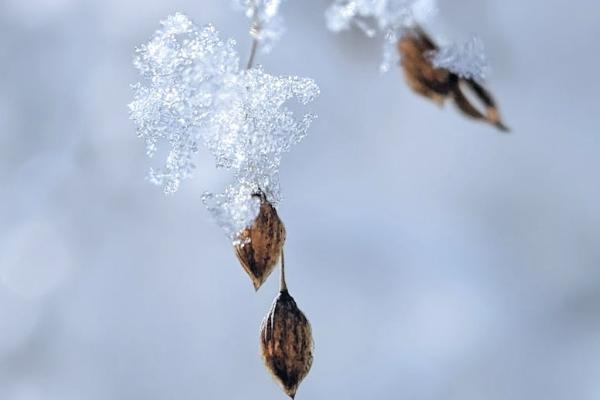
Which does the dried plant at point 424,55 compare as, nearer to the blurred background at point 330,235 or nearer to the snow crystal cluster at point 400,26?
the snow crystal cluster at point 400,26

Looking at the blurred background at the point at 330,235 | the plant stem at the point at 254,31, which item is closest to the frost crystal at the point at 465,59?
the plant stem at the point at 254,31

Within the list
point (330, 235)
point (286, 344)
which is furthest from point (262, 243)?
point (330, 235)

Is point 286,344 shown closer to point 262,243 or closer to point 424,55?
point 262,243

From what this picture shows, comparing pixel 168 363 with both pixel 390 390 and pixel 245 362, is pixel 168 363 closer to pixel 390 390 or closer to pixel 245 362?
Answer: pixel 245 362

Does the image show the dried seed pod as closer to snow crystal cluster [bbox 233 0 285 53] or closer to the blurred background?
snow crystal cluster [bbox 233 0 285 53]

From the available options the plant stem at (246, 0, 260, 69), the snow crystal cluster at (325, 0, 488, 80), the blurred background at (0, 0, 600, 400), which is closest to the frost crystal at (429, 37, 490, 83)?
the snow crystal cluster at (325, 0, 488, 80)
